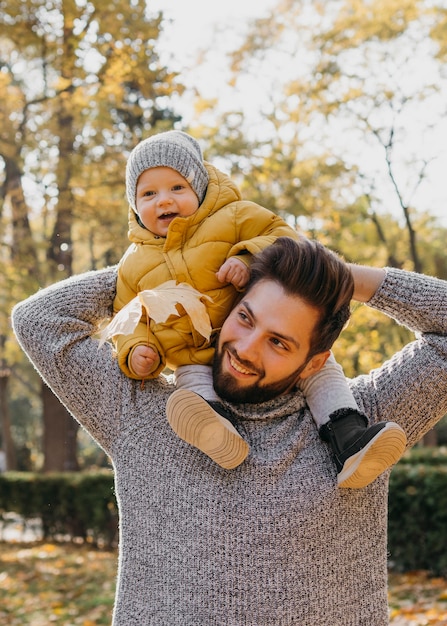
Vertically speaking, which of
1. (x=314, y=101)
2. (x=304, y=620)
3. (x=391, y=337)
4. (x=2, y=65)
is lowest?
(x=304, y=620)

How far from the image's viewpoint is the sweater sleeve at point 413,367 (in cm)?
232

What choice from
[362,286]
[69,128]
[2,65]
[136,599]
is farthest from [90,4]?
[136,599]

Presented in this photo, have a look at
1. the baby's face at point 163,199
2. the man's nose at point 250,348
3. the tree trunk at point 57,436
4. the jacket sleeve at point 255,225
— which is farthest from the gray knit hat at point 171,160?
the tree trunk at point 57,436

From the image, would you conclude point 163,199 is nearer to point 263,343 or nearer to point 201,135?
point 263,343

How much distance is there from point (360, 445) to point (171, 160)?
1.08 meters

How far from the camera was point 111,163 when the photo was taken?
36.6 feet

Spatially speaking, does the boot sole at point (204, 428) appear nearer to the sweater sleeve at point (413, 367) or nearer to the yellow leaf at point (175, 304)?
the yellow leaf at point (175, 304)

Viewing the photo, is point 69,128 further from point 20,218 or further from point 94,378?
point 94,378

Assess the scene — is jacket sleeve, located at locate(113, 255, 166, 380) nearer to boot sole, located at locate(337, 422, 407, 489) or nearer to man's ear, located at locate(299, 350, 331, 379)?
man's ear, located at locate(299, 350, 331, 379)

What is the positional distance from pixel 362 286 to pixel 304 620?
102 centimetres

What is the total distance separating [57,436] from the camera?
46.5ft

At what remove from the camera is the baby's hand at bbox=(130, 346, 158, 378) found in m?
2.22

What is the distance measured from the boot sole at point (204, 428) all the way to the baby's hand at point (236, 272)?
0.44m

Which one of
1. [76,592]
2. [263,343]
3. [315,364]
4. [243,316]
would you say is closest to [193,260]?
[243,316]
